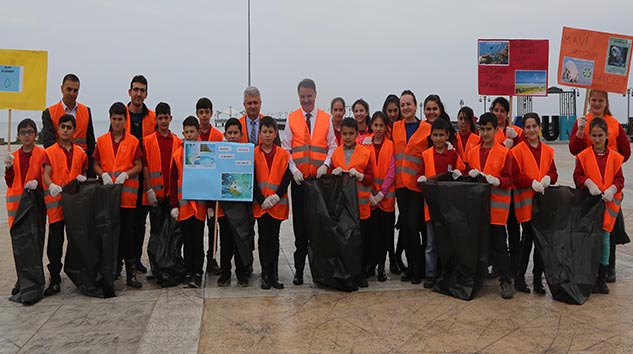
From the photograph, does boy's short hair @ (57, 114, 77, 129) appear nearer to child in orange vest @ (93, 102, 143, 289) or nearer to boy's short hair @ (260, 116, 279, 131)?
child in orange vest @ (93, 102, 143, 289)

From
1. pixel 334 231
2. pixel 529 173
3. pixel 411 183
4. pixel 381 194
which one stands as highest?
pixel 529 173

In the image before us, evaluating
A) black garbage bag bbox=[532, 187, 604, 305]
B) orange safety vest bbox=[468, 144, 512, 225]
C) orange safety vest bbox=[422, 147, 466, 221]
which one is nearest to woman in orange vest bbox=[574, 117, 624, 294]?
black garbage bag bbox=[532, 187, 604, 305]

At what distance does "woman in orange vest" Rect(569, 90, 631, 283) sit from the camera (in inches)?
189

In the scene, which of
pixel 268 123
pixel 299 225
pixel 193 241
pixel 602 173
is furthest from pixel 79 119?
pixel 602 173

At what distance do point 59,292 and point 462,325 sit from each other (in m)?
3.42

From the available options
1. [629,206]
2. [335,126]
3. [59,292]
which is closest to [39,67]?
[59,292]

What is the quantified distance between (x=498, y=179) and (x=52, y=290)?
393cm

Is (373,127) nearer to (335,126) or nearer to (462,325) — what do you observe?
(335,126)

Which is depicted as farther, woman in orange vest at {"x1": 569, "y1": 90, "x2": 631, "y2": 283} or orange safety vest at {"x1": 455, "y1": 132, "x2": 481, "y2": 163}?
orange safety vest at {"x1": 455, "y1": 132, "x2": 481, "y2": 163}

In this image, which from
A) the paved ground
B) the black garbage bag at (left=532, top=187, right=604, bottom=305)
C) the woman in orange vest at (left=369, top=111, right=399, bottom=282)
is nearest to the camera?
the paved ground

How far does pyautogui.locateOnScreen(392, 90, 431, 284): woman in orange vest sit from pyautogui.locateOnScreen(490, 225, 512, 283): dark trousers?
66cm

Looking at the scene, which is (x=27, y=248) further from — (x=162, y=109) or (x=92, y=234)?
(x=162, y=109)

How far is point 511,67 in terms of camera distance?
18.8ft

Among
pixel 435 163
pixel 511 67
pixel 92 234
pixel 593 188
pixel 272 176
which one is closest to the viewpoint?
pixel 593 188
